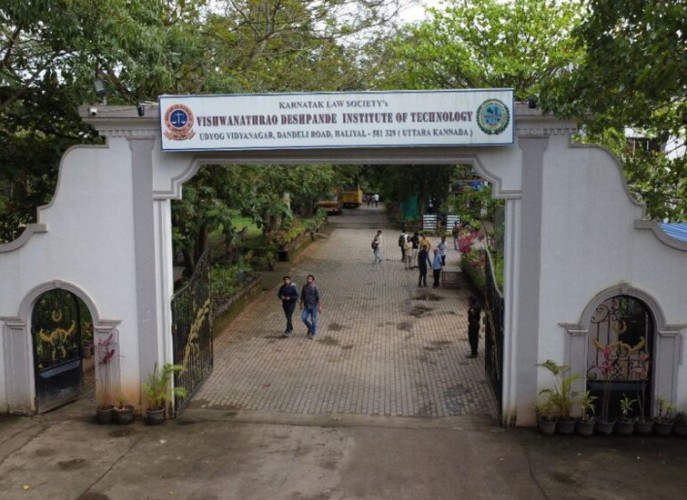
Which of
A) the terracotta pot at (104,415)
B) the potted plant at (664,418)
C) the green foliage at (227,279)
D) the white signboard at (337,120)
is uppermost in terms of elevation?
the white signboard at (337,120)

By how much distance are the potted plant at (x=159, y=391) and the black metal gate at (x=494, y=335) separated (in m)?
5.13

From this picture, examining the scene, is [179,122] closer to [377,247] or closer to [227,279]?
[227,279]

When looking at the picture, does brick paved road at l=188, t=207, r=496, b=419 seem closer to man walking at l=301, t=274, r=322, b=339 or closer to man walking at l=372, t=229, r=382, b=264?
man walking at l=301, t=274, r=322, b=339

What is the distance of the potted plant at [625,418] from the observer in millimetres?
9828

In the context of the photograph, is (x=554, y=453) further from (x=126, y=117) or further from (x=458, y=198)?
(x=458, y=198)

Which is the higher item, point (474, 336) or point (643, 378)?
point (643, 378)

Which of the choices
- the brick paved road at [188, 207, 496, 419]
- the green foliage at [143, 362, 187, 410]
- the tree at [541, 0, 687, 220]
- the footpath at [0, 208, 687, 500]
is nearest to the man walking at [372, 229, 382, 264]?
the brick paved road at [188, 207, 496, 419]

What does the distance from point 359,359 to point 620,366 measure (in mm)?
5987

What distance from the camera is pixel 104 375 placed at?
10.6 meters

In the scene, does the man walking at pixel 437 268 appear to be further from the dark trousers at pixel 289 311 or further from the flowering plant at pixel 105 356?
the flowering plant at pixel 105 356

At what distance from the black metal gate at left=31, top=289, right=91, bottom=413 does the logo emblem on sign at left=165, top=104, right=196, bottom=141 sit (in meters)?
3.28

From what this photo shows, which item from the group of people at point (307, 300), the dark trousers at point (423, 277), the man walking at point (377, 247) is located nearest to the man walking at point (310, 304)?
the group of people at point (307, 300)

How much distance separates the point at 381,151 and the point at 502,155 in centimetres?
180

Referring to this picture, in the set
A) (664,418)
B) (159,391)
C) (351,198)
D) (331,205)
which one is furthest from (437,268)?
(351,198)
